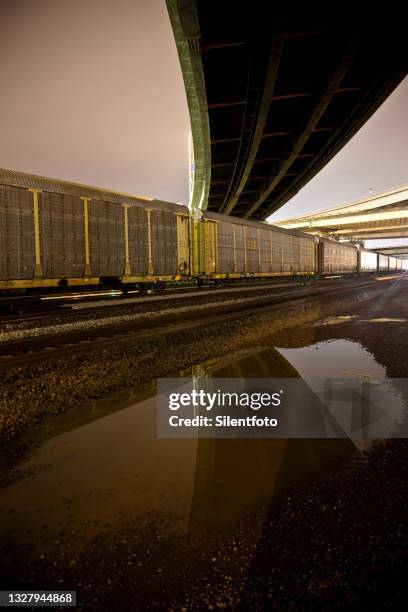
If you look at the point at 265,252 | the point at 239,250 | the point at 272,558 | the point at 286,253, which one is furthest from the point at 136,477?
the point at 286,253

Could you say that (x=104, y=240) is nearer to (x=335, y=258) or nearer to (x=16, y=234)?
(x=16, y=234)

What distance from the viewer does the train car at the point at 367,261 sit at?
169 feet

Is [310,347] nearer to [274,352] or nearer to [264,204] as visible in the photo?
[274,352]

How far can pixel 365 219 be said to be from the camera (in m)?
60.5

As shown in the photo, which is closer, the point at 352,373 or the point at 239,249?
the point at 352,373

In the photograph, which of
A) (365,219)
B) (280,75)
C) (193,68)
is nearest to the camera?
(193,68)

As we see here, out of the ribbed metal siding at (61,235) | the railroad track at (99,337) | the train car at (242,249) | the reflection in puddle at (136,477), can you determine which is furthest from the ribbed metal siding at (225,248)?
the reflection in puddle at (136,477)

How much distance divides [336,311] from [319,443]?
1002 centimetres

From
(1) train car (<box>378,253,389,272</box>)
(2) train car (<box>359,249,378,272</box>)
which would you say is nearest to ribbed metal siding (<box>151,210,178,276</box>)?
(2) train car (<box>359,249,378,272</box>)

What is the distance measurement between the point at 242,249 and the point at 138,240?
9428 mm

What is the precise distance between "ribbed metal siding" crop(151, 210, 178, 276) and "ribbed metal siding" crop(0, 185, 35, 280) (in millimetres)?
5722

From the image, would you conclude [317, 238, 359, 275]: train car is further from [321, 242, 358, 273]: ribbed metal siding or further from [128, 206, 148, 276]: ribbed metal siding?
[128, 206, 148, 276]: ribbed metal siding

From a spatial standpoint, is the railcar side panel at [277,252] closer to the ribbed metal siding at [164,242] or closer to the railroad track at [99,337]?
the ribbed metal siding at [164,242]

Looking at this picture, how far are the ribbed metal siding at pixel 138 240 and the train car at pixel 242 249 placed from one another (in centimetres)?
406
